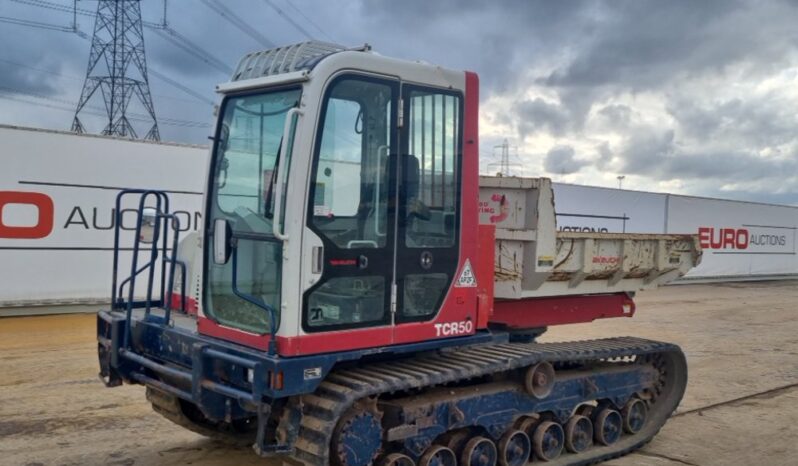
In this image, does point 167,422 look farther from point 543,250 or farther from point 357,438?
point 543,250

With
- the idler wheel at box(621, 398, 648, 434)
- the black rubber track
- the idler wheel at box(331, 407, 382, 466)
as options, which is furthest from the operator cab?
the idler wheel at box(621, 398, 648, 434)

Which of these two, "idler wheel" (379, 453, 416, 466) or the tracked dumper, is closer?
the tracked dumper

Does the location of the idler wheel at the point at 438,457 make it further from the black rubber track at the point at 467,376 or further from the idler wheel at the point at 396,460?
the black rubber track at the point at 467,376

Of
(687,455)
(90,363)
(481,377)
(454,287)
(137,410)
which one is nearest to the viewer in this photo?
(454,287)

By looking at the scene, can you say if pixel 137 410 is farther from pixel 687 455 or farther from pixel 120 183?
pixel 120 183

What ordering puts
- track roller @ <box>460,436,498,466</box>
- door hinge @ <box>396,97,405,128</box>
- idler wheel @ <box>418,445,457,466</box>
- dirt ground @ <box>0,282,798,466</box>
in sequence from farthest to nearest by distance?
dirt ground @ <box>0,282,798,466</box> → track roller @ <box>460,436,498,466</box> → idler wheel @ <box>418,445,457,466</box> → door hinge @ <box>396,97,405,128</box>

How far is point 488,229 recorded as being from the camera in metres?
5.86

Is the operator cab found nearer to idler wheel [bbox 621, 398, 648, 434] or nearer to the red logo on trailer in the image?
idler wheel [bbox 621, 398, 648, 434]

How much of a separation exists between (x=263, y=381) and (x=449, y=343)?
1.52 metres

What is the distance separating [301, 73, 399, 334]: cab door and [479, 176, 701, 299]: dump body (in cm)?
151

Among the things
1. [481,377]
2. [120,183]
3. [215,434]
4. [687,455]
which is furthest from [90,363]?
[687,455]

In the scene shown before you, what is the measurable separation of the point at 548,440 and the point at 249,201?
318cm

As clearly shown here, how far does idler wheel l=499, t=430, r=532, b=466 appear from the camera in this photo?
235 inches

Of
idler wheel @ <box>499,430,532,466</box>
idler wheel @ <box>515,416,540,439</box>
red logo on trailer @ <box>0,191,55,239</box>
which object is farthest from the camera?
red logo on trailer @ <box>0,191,55,239</box>
